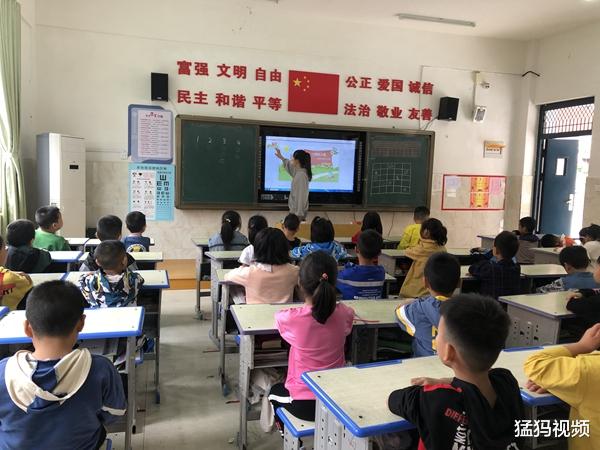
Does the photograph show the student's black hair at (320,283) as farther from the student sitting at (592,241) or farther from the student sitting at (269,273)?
the student sitting at (592,241)

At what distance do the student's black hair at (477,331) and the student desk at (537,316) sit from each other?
1.41 metres

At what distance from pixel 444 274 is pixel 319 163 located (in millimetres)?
4692

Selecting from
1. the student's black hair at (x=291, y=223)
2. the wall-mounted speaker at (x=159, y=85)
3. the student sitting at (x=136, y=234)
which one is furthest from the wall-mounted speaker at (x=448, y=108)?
the student sitting at (x=136, y=234)

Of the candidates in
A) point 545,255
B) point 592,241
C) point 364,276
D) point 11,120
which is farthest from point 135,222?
point 592,241

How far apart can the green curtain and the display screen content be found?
9.24 feet

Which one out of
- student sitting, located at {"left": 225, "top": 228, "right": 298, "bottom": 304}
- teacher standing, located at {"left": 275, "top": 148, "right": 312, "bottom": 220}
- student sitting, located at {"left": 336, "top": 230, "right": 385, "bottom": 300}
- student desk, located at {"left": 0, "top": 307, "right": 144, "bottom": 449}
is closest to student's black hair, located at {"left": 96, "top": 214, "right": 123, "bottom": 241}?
student sitting, located at {"left": 225, "top": 228, "right": 298, "bottom": 304}

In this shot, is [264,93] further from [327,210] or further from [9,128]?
[9,128]

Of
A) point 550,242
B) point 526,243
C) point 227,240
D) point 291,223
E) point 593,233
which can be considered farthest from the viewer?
point 550,242

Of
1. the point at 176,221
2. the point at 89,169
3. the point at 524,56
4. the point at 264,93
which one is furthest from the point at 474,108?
the point at 89,169

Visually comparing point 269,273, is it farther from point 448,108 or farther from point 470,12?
point 448,108

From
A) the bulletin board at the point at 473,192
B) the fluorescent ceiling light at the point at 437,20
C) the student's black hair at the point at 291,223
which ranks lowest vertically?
the student's black hair at the point at 291,223

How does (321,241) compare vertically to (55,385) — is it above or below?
above

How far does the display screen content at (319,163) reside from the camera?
630cm

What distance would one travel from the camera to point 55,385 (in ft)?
4.29
